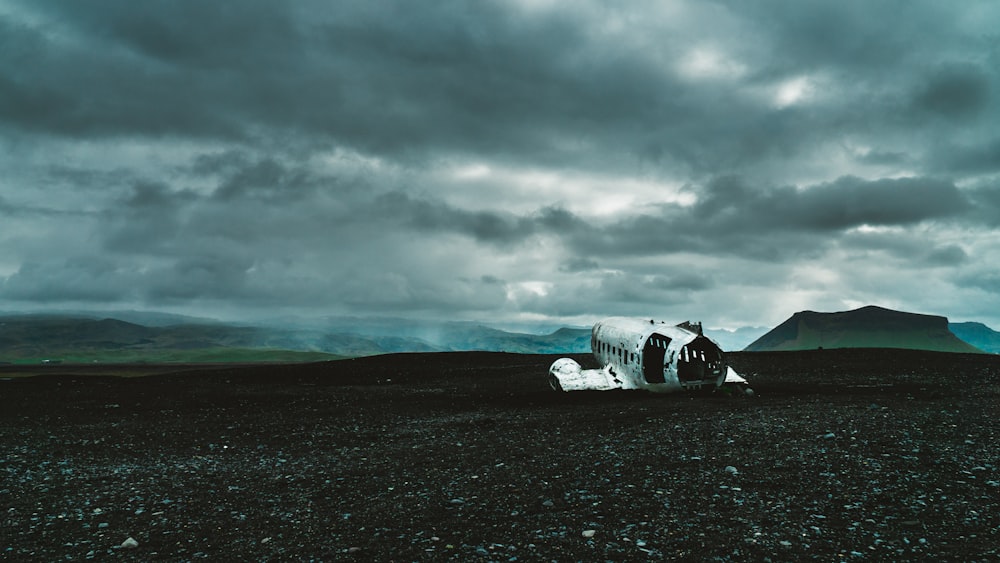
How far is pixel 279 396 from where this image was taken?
1375 inches

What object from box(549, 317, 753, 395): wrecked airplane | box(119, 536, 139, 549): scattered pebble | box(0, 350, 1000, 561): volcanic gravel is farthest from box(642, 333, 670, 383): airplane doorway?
box(119, 536, 139, 549): scattered pebble

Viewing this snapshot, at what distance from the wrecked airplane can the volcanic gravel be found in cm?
110

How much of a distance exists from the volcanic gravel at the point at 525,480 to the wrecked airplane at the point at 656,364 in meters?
1.10

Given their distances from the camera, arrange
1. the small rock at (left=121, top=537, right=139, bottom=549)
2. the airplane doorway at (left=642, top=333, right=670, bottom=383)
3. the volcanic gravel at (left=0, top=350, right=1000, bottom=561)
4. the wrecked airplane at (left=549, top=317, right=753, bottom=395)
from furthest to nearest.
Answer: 1. the airplane doorway at (left=642, top=333, right=670, bottom=383)
2. the wrecked airplane at (left=549, top=317, right=753, bottom=395)
3. the small rock at (left=121, top=537, right=139, bottom=549)
4. the volcanic gravel at (left=0, top=350, right=1000, bottom=561)

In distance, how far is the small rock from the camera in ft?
33.3

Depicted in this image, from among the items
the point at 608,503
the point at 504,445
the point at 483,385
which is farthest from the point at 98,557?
the point at 483,385

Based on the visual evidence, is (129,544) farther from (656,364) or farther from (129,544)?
(656,364)

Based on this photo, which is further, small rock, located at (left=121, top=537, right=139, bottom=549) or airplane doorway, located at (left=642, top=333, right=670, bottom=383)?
airplane doorway, located at (left=642, top=333, right=670, bottom=383)

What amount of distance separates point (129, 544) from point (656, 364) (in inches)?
929

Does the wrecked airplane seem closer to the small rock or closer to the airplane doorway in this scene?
the airplane doorway

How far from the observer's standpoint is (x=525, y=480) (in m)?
13.2

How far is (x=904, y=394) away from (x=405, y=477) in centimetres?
2446

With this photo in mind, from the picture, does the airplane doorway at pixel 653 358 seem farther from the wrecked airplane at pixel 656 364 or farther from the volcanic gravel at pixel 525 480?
the volcanic gravel at pixel 525 480

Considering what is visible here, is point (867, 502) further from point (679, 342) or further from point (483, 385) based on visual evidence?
point (483, 385)
